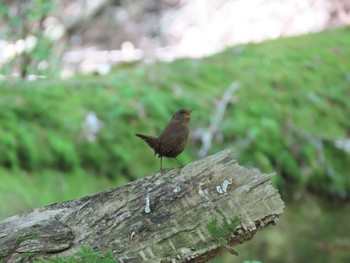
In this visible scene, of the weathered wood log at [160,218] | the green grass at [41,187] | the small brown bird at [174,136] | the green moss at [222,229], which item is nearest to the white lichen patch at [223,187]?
the weathered wood log at [160,218]

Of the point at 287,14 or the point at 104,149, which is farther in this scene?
the point at 287,14

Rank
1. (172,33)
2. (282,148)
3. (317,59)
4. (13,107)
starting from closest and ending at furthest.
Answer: (13,107)
(282,148)
(317,59)
(172,33)

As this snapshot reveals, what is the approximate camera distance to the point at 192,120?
567 cm

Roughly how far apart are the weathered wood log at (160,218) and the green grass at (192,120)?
205 centimetres

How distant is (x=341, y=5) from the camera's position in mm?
10922

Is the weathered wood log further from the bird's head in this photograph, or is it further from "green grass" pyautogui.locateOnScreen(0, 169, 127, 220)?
"green grass" pyautogui.locateOnScreen(0, 169, 127, 220)

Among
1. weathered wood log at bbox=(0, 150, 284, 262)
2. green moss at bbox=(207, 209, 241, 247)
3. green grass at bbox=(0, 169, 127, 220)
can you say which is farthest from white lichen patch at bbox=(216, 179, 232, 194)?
green grass at bbox=(0, 169, 127, 220)

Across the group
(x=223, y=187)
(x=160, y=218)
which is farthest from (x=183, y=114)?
(x=160, y=218)

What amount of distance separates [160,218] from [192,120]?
3362 millimetres

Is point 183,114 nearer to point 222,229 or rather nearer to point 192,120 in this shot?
point 222,229

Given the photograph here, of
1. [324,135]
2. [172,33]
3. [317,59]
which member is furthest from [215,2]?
[324,135]

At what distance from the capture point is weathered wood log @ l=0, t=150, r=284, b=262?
2.28 meters

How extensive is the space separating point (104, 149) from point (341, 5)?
7137 mm

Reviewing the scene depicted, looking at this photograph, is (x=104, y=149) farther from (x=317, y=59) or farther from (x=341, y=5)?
(x=341, y=5)
